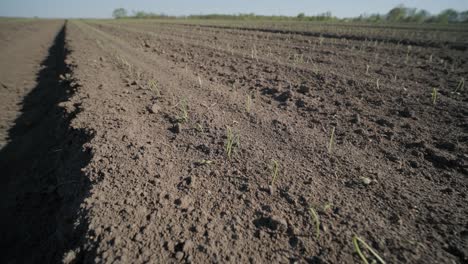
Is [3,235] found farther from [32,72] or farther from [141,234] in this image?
[32,72]

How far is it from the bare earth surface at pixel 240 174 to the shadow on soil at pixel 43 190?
0.5 inches

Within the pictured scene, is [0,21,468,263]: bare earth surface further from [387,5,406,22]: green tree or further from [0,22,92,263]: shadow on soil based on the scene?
[387,5,406,22]: green tree

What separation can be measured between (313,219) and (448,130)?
1995 mm

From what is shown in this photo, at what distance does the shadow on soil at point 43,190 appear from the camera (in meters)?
1.45

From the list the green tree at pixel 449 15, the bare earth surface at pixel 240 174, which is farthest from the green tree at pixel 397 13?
the bare earth surface at pixel 240 174

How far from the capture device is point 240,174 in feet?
5.70

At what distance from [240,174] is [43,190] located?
5.63 ft

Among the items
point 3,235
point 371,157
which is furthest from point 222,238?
point 3,235

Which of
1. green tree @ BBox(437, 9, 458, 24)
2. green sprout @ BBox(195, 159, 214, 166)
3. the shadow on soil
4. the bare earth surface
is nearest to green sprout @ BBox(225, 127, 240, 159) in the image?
the bare earth surface

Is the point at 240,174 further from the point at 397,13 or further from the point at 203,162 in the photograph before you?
the point at 397,13

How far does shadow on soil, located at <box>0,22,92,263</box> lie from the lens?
145cm

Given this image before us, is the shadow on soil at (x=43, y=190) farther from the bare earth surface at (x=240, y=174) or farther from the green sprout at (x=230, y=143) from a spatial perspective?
the green sprout at (x=230, y=143)

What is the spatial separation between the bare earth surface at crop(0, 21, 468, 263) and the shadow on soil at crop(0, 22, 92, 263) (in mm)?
14

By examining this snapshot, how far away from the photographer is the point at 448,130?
7.46 ft
